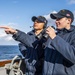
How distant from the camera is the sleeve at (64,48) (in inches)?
149

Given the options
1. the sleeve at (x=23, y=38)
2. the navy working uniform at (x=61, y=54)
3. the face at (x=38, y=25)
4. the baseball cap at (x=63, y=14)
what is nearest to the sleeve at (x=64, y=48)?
the navy working uniform at (x=61, y=54)

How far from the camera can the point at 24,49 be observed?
5449 mm

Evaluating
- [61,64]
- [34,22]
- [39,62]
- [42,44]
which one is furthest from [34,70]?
[61,64]

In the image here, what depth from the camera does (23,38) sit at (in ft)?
16.2

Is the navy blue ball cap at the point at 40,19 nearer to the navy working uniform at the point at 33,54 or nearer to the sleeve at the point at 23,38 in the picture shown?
the navy working uniform at the point at 33,54

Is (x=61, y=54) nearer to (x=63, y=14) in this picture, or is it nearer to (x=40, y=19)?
(x=63, y=14)

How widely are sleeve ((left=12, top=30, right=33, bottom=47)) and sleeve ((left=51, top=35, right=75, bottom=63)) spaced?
1104mm

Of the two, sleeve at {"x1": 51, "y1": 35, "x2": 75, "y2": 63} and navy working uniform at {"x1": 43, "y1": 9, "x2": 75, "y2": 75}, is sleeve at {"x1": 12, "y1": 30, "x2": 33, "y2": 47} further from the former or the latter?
sleeve at {"x1": 51, "y1": 35, "x2": 75, "y2": 63}

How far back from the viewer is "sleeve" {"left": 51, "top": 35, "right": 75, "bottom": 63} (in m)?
3.78

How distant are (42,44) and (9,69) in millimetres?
1039

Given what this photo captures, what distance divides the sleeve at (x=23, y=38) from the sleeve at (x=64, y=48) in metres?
1.10

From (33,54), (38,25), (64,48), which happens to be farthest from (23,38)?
(64,48)

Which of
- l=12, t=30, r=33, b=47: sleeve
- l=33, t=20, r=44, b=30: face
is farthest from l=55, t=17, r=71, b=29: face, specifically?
l=33, t=20, r=44, b=30: face

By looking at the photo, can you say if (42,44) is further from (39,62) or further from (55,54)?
(55,54)
